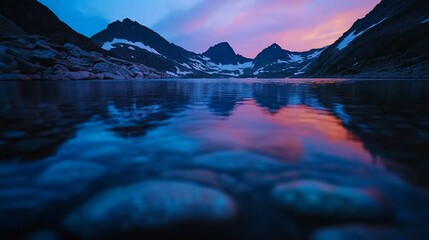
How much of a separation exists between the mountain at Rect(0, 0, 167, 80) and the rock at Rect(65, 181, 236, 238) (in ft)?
134

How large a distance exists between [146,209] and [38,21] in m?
111

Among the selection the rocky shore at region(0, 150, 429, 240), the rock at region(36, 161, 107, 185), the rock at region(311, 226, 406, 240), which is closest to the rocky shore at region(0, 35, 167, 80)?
the rock at region(36, 161, 107, 185)

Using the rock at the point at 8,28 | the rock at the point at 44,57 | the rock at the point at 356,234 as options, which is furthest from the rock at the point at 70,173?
the rock at the point at 8,28

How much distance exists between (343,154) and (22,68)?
44641 mm

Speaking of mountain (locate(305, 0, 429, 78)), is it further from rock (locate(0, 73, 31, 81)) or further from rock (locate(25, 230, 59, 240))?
rock (locate(0, 73, 31, 81))

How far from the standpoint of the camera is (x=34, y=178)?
8.37 ft

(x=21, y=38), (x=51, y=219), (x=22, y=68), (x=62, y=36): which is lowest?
(x=51, y=219)

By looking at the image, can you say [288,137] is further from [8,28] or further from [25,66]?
[8,28]

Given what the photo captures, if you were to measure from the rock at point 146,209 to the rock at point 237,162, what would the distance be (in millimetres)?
663

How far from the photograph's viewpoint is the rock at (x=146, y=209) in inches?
70.0

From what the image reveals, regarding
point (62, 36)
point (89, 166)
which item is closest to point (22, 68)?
point (89, 166)

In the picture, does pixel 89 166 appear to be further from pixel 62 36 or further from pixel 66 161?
pixel 62 36

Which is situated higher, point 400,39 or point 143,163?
point 400,39

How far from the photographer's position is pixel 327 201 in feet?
6.79
